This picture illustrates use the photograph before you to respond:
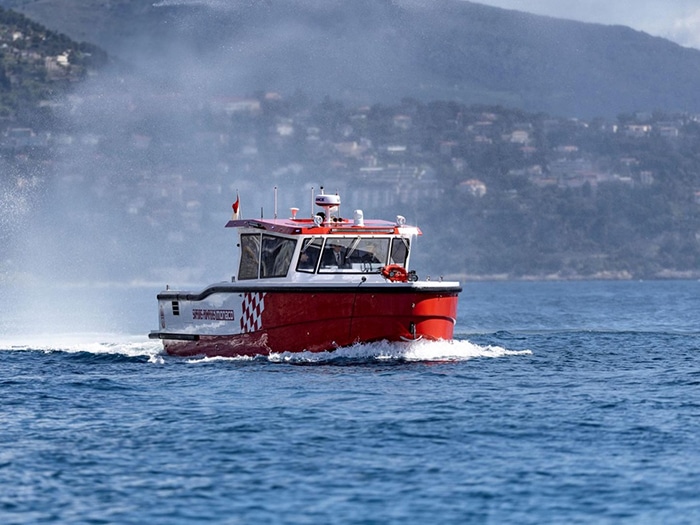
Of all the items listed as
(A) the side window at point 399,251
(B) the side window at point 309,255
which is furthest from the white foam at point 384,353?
(A) the side window at point 399,251

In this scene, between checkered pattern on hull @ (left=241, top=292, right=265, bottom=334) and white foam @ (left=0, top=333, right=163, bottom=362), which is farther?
white foam @ (left=0, top=333, right=163, bottom=362)

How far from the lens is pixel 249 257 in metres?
33.4

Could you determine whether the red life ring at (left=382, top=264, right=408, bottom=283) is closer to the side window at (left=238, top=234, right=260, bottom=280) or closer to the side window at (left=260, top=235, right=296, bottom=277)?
the side window at (left=260, top=235, right=296, bottom=277)

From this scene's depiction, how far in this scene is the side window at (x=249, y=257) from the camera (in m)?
33.2

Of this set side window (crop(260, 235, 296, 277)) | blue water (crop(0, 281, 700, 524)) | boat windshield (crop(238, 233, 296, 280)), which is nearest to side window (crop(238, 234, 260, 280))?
boat windshield (crop(238, 233, 296, 280))

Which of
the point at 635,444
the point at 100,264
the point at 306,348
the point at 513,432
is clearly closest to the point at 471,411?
the point at 513,432

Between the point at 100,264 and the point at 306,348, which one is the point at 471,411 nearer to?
the point at 306,348

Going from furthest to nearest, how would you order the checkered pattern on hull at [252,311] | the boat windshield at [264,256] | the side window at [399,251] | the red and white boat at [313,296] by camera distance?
the side window at [399,251]
the boat windshield at [264,256]
the checkered pattern on hull at [252,311]
the red and white boat at [313,296]

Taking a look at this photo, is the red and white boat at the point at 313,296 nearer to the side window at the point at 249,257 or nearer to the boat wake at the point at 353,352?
the side window at the point at 249,257

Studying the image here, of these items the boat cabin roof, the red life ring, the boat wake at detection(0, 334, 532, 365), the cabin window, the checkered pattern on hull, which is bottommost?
the boat wake at detection(0, 334, 532, 365)

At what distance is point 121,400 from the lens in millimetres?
25547

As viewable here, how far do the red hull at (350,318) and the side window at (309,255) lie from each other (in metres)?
1.03

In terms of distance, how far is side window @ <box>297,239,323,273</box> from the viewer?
31688 mm

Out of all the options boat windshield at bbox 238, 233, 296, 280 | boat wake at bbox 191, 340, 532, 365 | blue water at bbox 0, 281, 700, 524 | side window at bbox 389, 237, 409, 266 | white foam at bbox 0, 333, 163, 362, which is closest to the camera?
blue water at bbox 0, 281, 700, 524
